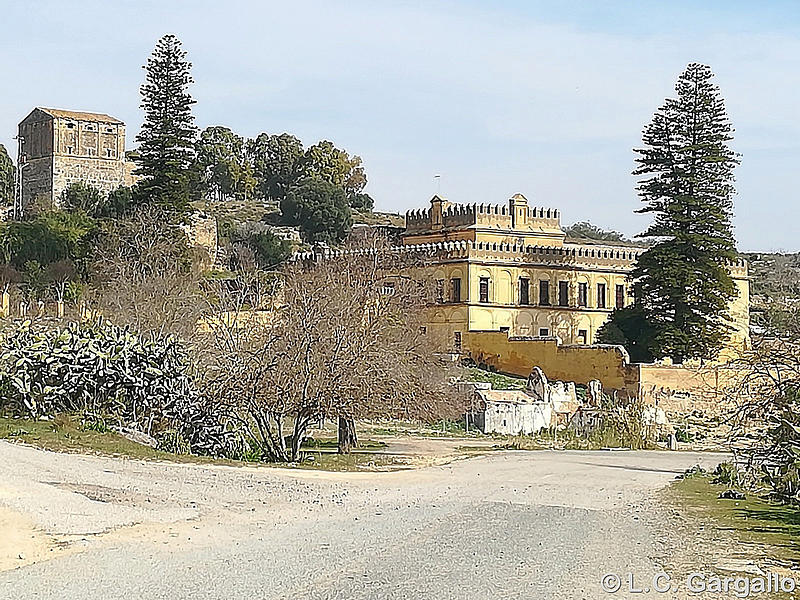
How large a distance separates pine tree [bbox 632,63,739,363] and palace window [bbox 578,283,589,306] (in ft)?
20.6

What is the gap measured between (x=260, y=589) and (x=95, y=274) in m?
43.3

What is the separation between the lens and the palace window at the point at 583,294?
58156 millimetres

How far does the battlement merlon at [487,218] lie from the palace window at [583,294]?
410cm

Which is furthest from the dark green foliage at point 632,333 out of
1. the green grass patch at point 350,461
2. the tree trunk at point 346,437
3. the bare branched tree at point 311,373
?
the green grass patch at point 350,461

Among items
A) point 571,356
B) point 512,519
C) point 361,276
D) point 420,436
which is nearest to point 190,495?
point 512,519

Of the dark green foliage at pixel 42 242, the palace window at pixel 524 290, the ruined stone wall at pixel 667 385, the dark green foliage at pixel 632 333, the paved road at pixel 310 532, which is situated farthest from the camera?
the palace window at pixel 524 290

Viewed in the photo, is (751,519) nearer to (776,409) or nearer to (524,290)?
(776,409)

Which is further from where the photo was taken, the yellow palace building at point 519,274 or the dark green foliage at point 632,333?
the yellow palace building at point 519,274

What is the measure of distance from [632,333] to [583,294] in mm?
6642

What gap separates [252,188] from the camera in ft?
314

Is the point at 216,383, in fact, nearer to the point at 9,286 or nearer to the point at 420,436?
the point at 420,436

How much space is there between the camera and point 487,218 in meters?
59.3

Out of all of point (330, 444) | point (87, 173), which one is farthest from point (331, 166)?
point (330, 444)

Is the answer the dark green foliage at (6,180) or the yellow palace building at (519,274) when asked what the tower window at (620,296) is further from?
the dark green foliage at (6,180)
